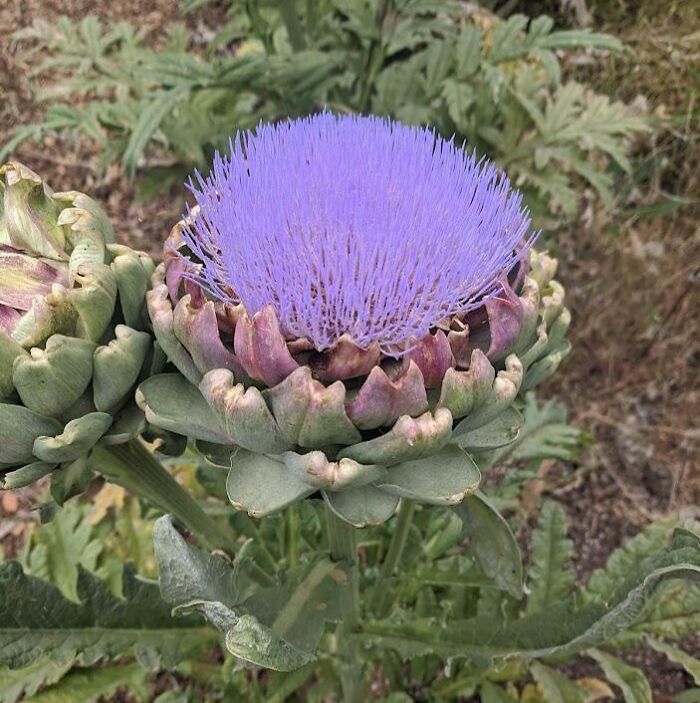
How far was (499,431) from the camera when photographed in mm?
664

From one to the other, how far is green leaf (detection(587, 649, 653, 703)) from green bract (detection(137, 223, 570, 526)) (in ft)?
1.25

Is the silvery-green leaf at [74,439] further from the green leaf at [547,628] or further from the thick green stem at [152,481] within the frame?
the green leaf at [547,628]

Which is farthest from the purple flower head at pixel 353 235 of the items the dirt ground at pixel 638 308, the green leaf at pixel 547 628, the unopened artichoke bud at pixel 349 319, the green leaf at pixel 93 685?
the dirt ground at pixel 638 308

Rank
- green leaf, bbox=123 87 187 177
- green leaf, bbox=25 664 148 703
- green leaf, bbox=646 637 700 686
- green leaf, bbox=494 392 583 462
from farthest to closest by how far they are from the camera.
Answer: green leaf, bbox=123 87 187 177, green leaf, bbox=494 392 583 462, green leaf, bbox=25 664 148 703, green leaf, bbox=646 637 700 686

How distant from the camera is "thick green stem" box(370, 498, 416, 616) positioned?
35.0 inches

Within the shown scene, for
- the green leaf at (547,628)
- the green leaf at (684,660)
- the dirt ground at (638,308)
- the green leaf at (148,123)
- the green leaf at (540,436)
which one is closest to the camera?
the green leaf at (547,628)

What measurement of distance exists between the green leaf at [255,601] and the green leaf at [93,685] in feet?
0.88

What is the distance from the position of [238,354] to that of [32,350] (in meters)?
0.15

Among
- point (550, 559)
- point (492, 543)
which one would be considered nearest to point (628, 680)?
point (550, 559)

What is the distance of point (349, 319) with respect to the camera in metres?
0.63

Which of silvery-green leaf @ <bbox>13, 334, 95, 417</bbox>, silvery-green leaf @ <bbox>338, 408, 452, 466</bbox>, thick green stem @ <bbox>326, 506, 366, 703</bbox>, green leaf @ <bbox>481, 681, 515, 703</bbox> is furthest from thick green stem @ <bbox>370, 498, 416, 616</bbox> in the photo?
silvery-green leaf @ <bbox>13, 334, 95, 417</bbox>

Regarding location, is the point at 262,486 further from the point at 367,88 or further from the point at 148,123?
the point at 367,88

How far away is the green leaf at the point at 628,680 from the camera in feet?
2.81

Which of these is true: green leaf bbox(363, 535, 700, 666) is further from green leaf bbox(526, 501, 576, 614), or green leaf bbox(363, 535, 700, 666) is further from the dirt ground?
the dirt ground
